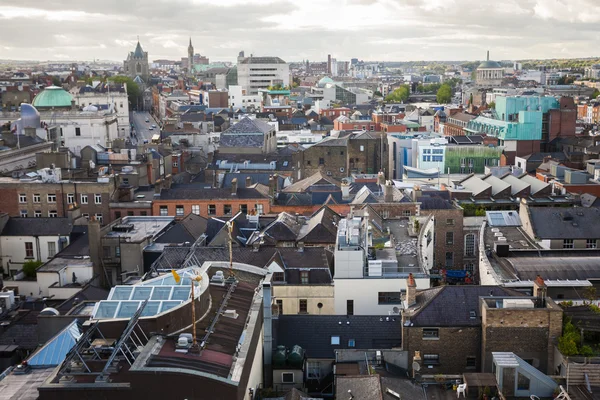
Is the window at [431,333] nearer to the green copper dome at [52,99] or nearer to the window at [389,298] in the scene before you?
the window at [389,298]

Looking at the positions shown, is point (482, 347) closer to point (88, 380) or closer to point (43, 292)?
point (88, 380)

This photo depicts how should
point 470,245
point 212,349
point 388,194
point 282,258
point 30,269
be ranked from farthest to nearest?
point 388,194, point 470,245, point 30,269, point 282,258, point 212,349

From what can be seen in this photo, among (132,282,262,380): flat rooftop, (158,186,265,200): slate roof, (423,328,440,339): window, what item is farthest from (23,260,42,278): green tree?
(423,328,440,339): window

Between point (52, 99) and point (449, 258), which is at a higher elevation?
point (52, 99)

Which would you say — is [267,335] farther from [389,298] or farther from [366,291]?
[389,298]

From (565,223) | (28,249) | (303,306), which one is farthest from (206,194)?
(565,223)

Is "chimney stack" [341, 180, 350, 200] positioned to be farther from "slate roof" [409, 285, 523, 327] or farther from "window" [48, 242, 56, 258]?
"slate roof" [409, 285, 523, 327]

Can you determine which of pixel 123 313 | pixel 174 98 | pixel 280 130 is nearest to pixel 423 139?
pixel 280 130

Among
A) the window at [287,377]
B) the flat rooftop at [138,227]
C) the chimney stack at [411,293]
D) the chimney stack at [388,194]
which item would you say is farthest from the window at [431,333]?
the chimney stack at [388,194]
